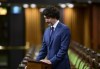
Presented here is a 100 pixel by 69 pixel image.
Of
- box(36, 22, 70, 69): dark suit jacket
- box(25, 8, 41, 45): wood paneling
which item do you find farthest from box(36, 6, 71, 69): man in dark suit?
box(25, 8, 41, 45): wood paneling

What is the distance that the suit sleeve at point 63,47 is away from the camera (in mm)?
4414

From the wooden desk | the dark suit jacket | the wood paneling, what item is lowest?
the wood paneling

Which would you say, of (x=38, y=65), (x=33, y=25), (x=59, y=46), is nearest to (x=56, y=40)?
(x=59, y=46)

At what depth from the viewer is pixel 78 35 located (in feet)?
70.9

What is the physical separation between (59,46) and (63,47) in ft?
0.40

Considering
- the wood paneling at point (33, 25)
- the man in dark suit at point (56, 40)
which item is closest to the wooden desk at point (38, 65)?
the man in dark suit at point (56, 40)

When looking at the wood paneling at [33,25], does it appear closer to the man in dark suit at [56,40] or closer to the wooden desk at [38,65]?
the man in dark suit at [56,40]

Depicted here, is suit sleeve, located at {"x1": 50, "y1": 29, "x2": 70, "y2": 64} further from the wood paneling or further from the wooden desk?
the wood paneling

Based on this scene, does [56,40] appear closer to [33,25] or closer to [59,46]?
[59,46]

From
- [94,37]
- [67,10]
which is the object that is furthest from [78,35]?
[94,37]

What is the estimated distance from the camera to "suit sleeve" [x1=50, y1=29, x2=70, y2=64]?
14.5 feet

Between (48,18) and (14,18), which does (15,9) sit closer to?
(14,18)

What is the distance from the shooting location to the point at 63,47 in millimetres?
4418

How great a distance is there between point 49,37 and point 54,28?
0.14 metres
